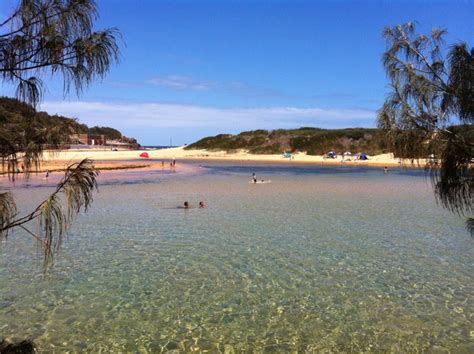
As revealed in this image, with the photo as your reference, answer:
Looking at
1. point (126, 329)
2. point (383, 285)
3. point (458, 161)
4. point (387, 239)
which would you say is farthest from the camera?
point (387, 239)

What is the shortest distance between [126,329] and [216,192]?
2671cm

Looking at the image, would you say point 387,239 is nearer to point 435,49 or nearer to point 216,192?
point 435,49

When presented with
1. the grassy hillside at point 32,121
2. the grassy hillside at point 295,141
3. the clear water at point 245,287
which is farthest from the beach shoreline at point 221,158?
the grassy hillside at point 32,121

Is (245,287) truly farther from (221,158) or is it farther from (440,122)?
(221,158)

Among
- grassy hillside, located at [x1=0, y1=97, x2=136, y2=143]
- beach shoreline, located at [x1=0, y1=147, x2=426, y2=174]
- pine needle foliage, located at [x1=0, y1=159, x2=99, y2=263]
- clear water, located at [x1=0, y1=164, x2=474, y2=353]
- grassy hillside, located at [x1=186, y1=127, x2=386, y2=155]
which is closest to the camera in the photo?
pine needle foliage, located at [x1=0, y1=159, x2=99, y2=263]

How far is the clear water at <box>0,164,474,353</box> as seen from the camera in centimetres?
781

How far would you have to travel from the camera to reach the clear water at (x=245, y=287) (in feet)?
25.6

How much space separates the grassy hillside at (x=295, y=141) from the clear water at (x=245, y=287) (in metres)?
96.2

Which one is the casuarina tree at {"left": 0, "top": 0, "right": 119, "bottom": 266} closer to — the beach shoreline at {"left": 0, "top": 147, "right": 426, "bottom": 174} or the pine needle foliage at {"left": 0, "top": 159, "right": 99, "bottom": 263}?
the pine needle foliage at {"left": 0, "top": 159, "right": 99, "bottom": 263}

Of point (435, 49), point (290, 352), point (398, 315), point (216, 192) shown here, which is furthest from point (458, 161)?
point (216, 192)

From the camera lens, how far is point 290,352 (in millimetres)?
7324

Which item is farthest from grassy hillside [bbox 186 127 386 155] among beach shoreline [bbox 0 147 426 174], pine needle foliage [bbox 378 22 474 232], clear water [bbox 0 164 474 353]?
pine needle foliage [bbox 378 22 474 232]

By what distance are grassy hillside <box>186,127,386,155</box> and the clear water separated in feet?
316

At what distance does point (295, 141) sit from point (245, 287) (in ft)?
400
